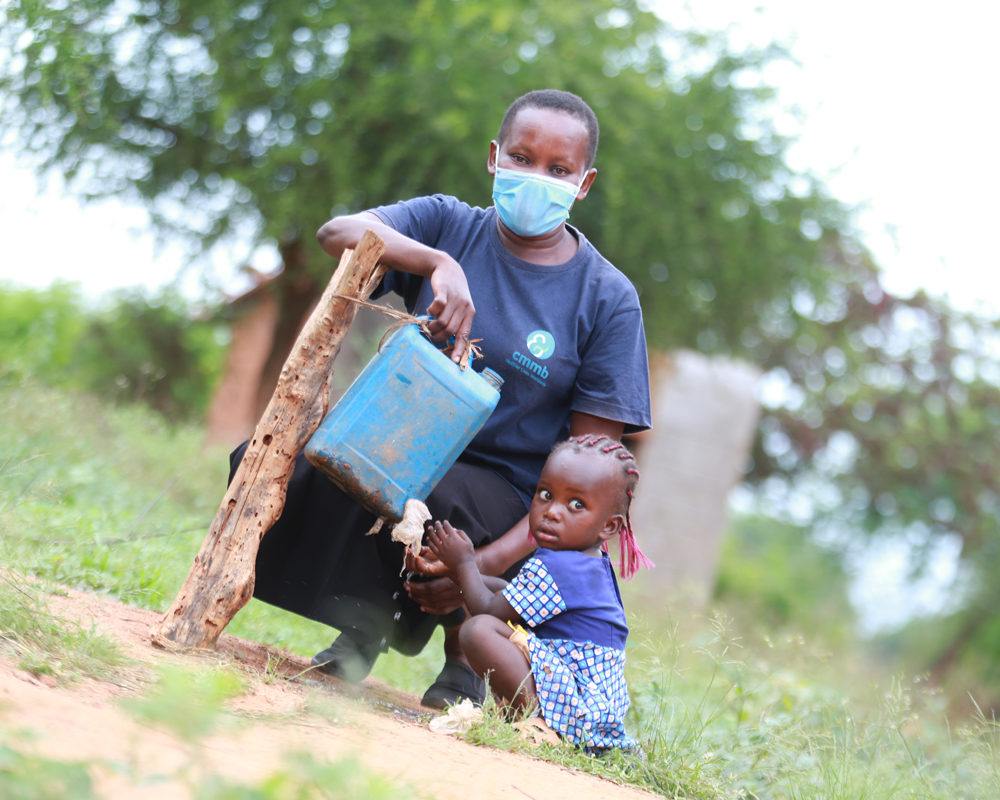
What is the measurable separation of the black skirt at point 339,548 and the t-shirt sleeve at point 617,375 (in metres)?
0.37

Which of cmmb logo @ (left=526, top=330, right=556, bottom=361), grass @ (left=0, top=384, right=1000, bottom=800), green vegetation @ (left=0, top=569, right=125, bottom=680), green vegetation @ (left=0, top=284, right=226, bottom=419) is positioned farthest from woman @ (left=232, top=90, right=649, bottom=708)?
green vegetation @ (left=0, top=284, right=226, bottom=419)

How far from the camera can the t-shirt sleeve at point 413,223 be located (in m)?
3.78

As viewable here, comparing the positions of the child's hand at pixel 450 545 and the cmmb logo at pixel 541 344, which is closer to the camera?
the child's hand at pixel 450 545

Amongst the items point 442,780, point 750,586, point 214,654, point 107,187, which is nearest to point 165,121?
point 107,187

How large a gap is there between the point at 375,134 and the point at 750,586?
14.0 metres

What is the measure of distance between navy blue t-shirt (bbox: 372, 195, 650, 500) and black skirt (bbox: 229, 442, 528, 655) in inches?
5.7

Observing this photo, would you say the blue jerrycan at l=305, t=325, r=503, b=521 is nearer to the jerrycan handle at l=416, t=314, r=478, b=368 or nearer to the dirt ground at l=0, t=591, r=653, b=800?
the jerrycan handle at l=416, t=314, r=478, b=368

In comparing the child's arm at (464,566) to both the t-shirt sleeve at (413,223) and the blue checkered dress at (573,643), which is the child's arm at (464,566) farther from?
the t-shirt sleeve at (413,223)

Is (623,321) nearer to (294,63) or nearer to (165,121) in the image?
(294,63)

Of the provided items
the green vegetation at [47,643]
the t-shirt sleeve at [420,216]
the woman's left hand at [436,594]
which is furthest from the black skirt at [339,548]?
the green vegetation at [47,643]

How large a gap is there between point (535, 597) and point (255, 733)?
1004 millimetres

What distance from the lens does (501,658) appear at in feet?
11.0

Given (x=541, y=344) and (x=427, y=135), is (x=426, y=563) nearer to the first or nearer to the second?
(x=541, y=344)

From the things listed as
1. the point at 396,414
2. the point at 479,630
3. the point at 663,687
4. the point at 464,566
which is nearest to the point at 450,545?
the point at 464,566
